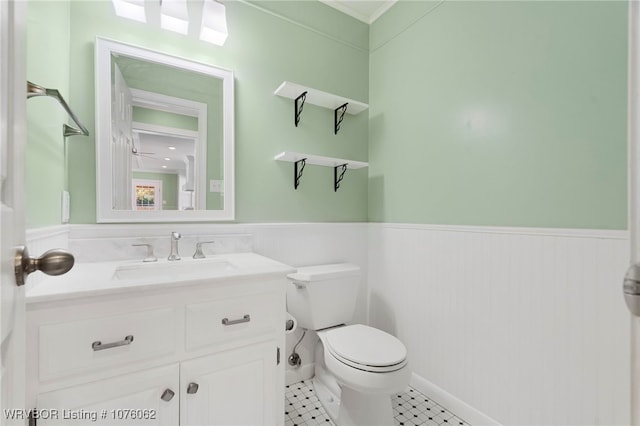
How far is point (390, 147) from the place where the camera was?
1966mm

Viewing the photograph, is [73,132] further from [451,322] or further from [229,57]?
[451,322]

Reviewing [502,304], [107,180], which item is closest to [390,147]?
[502,304]

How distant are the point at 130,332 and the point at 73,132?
92cm

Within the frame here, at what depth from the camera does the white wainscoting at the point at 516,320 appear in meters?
1.05

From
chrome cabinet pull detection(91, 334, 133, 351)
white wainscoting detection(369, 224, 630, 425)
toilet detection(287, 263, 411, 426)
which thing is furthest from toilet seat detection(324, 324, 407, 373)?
chrome cabinet pull detection(91, 334, 133, 351)

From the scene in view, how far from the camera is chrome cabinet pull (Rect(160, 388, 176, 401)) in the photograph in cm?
94

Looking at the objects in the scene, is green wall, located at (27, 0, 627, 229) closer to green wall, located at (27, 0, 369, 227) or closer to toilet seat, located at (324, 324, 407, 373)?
green wall, located at (27, 0, 369, 227)

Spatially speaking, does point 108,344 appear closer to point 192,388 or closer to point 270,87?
point 192,388

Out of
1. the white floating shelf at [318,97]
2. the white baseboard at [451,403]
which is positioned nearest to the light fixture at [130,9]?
the white floating shelf at [318,97]

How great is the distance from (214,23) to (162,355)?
5.03 ft

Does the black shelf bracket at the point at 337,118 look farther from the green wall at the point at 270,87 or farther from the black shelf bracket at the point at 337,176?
the black shelf bracket at the point at 337,176

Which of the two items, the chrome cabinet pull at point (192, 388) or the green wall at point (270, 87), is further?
the green wall at point (270, 87)

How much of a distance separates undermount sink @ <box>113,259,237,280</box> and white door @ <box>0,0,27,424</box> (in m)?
0.69

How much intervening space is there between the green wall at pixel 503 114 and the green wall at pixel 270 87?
23cm
